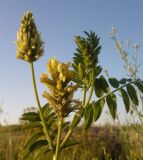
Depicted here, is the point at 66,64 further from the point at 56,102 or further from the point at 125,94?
the point at 125,94

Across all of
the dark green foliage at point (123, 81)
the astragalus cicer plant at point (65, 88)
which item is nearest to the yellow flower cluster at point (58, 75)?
the astragalus cicer plant at point (65, 88)

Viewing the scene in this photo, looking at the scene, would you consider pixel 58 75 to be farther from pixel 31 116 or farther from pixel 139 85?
pixel 139 85

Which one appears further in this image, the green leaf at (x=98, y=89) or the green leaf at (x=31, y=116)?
the green leaf at (x=98, y=89)

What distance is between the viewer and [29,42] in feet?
5.49

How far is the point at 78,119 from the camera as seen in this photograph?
5.36 feet

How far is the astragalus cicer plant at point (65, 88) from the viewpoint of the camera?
1571 mm

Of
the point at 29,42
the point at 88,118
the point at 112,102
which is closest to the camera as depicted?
the point at 29,42

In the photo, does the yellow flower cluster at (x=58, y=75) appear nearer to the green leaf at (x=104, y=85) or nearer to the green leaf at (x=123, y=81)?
the green leaf at (x=104, y=85)

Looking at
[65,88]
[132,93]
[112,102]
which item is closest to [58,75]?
[65,88]

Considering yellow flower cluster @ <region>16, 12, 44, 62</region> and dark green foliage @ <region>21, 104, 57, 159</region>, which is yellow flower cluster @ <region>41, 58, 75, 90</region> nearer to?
yellow flower cluster @ <region>16, 12, 44, 62</region>

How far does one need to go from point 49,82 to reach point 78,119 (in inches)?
8.1

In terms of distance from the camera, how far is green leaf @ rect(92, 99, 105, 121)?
1793 mm

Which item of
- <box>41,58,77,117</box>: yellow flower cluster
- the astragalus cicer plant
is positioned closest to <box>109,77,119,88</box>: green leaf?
the astragalus cicer plant

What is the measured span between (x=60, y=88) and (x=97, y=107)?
0.35 metres
